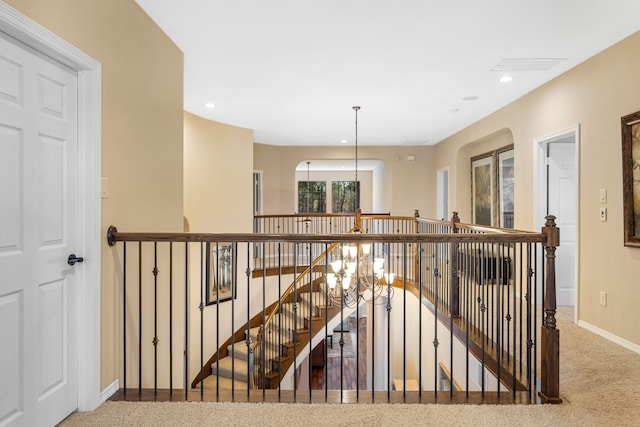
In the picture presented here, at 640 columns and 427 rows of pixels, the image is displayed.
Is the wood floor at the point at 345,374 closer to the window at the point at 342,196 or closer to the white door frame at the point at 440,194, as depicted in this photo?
the white door frame at the point at 440,194

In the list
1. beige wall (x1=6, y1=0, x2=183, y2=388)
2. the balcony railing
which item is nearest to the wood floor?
the balcony railing

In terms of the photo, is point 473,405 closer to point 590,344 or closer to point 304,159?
point 590,344

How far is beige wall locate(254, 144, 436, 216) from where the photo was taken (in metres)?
9.05

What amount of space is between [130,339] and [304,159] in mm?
6992

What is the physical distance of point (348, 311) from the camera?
7.20m

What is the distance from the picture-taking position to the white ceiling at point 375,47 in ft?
9.27

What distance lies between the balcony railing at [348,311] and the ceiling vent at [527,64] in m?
1.70

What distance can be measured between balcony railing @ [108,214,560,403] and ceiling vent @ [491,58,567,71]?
1703 millimetres

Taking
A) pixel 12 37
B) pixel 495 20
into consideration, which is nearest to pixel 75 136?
pixel 12 37

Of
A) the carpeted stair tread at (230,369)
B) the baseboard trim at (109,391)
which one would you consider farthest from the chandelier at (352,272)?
the carpeted stair tread at (230,369)

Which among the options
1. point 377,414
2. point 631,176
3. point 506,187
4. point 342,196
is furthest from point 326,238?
point 342,196

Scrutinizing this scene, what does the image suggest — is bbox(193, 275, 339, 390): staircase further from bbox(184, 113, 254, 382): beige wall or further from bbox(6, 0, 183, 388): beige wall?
bbox(6, 0, 183, 388): beige wall

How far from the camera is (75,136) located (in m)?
2.13

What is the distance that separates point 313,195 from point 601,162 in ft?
39.3
